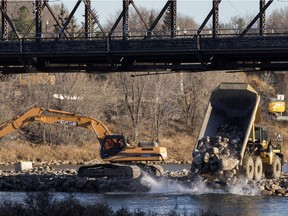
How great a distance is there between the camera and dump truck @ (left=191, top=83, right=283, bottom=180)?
2147 inches

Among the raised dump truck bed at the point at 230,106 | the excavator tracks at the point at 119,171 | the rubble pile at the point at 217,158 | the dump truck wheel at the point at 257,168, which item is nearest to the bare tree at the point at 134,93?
the excavator tracks at the point at 119,171

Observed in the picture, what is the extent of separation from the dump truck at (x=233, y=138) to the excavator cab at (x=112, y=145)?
580cm

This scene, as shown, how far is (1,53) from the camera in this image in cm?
6103

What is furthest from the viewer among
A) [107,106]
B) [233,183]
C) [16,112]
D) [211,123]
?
[107,106]

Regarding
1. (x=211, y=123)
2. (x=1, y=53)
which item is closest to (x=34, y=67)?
(x=1, y=53)

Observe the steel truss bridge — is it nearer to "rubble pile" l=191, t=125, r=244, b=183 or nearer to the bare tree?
"rubble pile" l=191, t=125, r=244, b=183

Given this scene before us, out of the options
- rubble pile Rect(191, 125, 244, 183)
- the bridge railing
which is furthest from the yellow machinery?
rubble pile Rect(191, 125, 244, 183)

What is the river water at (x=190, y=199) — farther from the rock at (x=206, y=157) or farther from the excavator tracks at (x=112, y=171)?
the rock at (x=206, y=157)

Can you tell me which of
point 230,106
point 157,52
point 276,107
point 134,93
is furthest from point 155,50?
point 276,107

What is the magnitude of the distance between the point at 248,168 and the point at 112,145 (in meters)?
9.14

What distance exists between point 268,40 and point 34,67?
14.6 metres

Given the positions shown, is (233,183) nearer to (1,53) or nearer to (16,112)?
(1,53)

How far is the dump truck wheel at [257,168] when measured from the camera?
57.9 metres

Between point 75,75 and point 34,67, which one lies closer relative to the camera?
point 34,67
